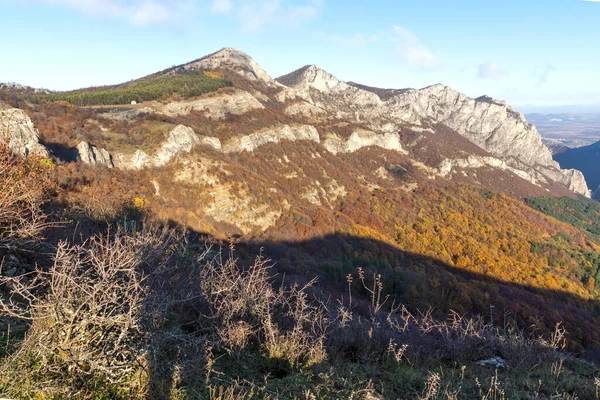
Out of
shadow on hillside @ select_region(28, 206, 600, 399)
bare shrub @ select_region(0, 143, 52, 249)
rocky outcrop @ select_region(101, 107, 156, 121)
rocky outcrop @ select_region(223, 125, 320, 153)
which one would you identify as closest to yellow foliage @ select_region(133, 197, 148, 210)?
shadow on hillside @ select_region(28, 206, 600, 399)

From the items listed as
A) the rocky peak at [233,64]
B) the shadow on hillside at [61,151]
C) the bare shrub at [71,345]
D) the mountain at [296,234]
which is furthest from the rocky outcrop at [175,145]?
the rocky peak at [233,64]

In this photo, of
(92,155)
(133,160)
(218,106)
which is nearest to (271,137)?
(218,106)

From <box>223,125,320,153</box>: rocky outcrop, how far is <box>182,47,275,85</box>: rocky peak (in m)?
42.3

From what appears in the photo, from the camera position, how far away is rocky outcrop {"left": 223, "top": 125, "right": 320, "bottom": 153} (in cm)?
5485

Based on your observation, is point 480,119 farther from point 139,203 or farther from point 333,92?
point 139,203

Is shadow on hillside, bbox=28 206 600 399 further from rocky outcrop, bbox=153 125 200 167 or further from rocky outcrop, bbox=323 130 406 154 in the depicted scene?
rocky outcrop, bbox=323 130 406 154

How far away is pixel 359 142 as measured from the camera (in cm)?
8788

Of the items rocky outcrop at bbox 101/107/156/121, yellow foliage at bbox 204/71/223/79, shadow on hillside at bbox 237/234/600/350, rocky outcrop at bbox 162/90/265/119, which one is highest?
yellow foliage at bbox 204/71/223/79

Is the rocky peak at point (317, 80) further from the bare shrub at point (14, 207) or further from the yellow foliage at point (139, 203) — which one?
the bare shrub at point (14, 207)

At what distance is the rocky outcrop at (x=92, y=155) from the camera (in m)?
29.8

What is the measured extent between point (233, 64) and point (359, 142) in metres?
56.2

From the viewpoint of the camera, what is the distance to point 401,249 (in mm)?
55656

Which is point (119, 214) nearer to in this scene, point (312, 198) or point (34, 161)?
point (34, 161)

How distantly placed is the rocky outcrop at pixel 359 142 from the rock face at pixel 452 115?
32715 mm
